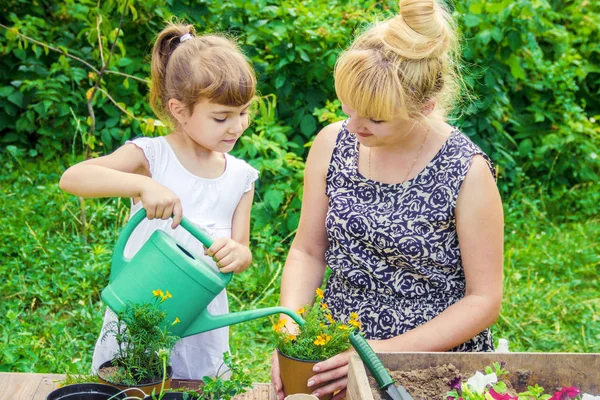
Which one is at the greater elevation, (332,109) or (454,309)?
(454,309)

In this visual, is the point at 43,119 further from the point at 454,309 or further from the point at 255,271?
the point at 454,309

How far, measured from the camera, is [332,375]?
1.25 meters

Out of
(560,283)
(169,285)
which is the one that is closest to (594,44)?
(560,283)

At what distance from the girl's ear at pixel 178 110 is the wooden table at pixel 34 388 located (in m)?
0.61

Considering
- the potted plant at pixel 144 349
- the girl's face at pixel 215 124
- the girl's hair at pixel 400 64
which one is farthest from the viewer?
the girl's face at pixel 215 124

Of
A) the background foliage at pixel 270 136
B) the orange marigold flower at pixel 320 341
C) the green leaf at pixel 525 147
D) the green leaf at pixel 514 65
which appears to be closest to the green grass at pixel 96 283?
the background foliage at pixel 270 136

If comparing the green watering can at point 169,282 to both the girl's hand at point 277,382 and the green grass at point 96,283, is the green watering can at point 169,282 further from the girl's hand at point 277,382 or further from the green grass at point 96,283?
the green grass at point 96,283

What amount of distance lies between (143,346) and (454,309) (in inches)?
28.6

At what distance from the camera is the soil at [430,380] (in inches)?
44.3

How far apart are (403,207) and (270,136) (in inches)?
76.3

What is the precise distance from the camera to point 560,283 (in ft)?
11.5

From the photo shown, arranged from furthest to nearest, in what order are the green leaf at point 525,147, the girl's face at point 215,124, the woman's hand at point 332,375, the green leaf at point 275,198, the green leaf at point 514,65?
the green leaf at point 525,147 < the green leaf at point 514,65 < the green leaf at point 275,198 < the girl's face at point 215,124 < the woman's hand at point 332,375

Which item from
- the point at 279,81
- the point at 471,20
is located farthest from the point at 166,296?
the point at 471,20

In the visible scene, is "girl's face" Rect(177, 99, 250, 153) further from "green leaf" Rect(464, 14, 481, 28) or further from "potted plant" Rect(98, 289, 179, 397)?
"green leaf" Rect(464, 14, 481, 28)
